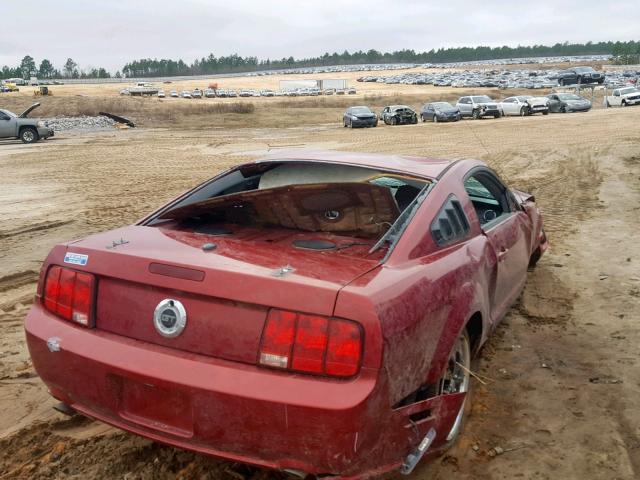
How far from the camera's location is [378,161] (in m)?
3.85

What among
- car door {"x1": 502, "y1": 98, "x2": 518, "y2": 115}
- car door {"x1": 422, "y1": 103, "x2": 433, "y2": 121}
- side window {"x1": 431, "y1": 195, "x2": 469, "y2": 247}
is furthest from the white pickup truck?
side window {"x1": 431, "y1": 195, "x2": 469, "y2": 247}

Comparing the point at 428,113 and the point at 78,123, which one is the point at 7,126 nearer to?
the point at 78,123

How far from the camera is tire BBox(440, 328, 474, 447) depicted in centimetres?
311

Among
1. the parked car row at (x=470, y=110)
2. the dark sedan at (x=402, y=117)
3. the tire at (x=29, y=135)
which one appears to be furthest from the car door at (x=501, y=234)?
the dark sedan at (x=402, y=117)

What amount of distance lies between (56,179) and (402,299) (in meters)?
13.7

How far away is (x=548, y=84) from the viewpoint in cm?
7519

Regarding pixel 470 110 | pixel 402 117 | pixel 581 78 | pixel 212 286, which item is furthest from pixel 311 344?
pixel 581 78

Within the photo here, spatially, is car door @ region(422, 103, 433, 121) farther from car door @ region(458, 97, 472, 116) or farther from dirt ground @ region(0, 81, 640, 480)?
dirt ground @ region(0, 81, 640, 480)

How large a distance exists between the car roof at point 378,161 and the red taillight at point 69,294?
1559mm

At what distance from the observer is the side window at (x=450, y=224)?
10.6ft

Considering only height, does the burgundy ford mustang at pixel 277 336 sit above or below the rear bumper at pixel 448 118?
below

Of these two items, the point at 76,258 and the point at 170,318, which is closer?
the point at 170,318

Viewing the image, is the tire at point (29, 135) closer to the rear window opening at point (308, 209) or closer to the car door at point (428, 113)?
the car door at point (428, 113)

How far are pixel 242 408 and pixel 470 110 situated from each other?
123 ft
